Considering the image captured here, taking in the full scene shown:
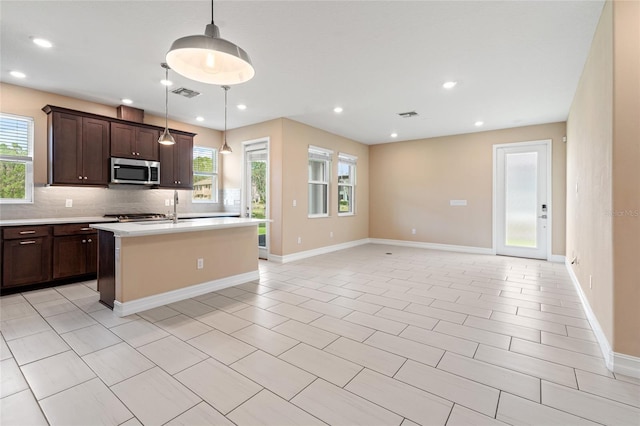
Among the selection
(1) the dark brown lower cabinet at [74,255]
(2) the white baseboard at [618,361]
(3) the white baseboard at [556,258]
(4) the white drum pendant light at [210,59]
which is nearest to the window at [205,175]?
(1) the dark brown lower cabinet at [74,255]

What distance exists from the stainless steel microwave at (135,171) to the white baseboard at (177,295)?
248cm

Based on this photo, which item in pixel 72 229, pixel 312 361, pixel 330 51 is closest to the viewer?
pixel 312 361

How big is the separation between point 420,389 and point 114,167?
5.23 meters

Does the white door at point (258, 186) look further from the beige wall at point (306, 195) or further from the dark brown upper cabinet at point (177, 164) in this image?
the dark brown upper cabinet at point (177, 164)

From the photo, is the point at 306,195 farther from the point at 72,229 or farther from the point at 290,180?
the point at 72,229

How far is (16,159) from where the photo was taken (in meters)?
4.21

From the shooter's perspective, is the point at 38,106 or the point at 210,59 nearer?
the point at 210,59

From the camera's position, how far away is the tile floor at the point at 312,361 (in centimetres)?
170

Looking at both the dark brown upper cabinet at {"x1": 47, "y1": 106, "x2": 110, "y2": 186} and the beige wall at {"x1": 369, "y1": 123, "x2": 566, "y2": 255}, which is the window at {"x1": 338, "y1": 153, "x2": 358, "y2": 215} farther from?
the dark brown upper cabinet at {"x1": 47, "y1": 106, "x2": 110, "y2": 186}

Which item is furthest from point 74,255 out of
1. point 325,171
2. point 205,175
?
point 325,171

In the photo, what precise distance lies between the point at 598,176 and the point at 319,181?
4955 millimetres

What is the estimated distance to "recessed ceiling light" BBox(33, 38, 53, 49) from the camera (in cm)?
301

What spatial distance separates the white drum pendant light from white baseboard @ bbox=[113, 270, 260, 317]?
245 cm

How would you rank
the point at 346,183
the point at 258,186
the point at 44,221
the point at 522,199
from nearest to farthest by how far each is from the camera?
the point at 44,221 → the point at 522,199 → the point at 258,186 → the point at 346,183
